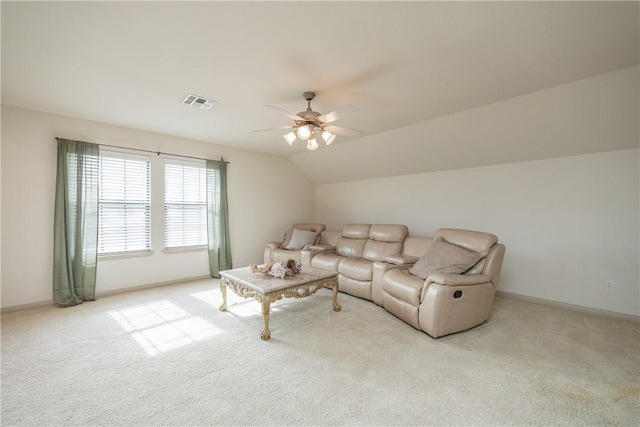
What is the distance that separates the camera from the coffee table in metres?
2.65

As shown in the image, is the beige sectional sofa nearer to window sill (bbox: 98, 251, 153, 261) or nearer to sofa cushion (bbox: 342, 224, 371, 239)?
sofa cushion (bbox: 342, 224, 371, 239)

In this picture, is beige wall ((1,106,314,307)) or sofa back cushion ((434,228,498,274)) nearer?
sofa back cushion ((434,228,498,274))

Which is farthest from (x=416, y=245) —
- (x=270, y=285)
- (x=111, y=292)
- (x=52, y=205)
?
(x=52, y=205)

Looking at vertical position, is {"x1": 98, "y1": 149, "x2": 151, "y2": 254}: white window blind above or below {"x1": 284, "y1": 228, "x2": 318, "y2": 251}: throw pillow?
above

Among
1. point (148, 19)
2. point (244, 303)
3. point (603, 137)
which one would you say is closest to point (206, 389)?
point (244, 303)

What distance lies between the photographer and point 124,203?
408 centimetres

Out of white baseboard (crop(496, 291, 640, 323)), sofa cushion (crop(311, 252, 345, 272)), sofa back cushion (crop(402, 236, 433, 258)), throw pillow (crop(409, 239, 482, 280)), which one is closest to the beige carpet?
white baseboard (crop(496, 291, 640, 323))

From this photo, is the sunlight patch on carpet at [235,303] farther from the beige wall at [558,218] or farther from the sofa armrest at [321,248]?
the beige wall at [558,218]

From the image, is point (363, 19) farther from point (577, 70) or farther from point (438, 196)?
point (438, 196)

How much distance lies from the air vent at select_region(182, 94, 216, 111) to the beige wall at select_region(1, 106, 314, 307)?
63.2 inches

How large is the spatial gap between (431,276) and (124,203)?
4397 millimetres

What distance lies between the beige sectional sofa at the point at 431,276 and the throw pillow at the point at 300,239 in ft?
2.42

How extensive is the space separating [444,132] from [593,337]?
2.81 m

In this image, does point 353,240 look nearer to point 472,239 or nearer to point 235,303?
point 472,239
